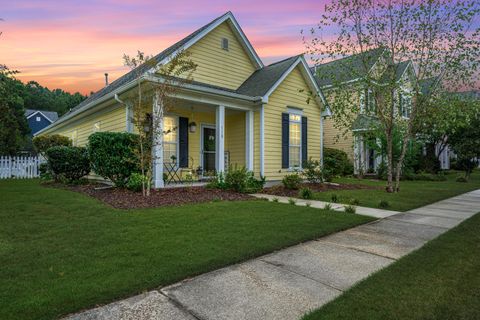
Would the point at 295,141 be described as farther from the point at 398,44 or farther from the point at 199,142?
the point at 398,44

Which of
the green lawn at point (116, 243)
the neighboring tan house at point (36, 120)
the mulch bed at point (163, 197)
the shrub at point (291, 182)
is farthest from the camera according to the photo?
the neighboring tan house at point (36, 120)

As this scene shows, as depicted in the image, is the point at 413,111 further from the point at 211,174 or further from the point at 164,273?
the point at 164,273

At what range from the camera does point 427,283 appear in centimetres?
290

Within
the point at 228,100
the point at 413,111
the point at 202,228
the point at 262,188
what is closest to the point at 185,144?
the point at 228,100

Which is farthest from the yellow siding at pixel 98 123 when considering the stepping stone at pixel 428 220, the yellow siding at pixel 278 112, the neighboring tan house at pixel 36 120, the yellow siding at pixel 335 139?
the neighboring tan house at pixel 36 120

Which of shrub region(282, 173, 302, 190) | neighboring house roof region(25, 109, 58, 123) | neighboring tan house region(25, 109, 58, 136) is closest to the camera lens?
shrub region(282, 173, 302, 190)

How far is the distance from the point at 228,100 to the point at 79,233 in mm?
6990

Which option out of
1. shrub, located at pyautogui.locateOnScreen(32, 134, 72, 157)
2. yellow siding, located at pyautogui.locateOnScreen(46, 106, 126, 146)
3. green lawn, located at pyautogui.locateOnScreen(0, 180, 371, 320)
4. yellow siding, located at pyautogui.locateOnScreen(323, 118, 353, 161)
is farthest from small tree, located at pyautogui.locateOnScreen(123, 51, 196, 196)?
yellow siding, located at pyautogui.locateOnScreen(323, 118, 353, 161)

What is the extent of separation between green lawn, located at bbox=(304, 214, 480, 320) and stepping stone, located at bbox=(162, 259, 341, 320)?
201 millimetres

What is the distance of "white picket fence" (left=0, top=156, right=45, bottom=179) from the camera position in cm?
1561

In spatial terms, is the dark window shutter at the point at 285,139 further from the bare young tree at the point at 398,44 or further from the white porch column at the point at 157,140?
the white porch column at the point at 157,140

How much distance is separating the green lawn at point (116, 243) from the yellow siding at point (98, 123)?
14.5 feet

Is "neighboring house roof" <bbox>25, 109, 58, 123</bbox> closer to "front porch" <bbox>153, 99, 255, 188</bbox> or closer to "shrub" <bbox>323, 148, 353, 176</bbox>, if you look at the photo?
"front porch" <bbox>153, 99, 255, 188</bbox>

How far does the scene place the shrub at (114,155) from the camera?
8109 millimetres
